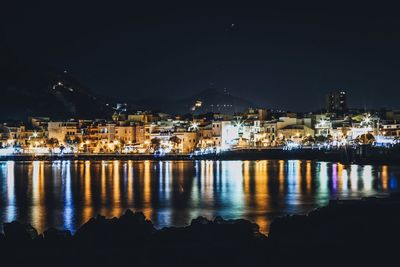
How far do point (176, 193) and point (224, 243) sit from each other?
16.8 meters

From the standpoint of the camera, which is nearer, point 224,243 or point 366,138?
point 224,243

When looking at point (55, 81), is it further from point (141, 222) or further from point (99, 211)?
point (141, 222)

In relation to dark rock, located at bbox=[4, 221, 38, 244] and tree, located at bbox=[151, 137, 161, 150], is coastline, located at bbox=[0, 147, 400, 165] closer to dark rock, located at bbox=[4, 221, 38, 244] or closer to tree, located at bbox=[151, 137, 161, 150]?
tree, located at bbox=[151, 137, 161, 150]

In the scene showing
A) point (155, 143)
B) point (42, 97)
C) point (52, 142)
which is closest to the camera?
point (155, 143)

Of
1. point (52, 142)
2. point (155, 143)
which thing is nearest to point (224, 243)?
point (155, 143)

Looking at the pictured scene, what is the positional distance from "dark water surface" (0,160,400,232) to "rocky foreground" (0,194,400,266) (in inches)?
189

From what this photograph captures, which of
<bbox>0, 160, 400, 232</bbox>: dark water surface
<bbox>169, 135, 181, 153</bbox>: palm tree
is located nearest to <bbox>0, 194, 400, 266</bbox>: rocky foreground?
<bbox>0, 160, 400, 232</bbox>: dark water surface

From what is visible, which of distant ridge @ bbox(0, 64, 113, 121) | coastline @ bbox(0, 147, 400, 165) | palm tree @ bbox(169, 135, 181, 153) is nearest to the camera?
coastline @ bbox(0, 147, 400, 165)

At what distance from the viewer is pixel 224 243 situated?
11.5 m

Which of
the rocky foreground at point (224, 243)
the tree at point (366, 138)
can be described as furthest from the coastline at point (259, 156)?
the rocky foreground at point (224, 243)

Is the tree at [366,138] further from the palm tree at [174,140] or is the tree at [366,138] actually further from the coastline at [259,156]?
Result: the palm tree at [174,140]

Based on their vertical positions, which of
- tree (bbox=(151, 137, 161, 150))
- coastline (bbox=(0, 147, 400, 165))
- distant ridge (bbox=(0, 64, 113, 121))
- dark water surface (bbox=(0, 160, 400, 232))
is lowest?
dark water surface (bbox=(0, 160, 400, 232))

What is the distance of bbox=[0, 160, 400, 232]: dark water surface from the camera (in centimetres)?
2125

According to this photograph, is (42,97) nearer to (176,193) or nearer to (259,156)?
(259,156)
